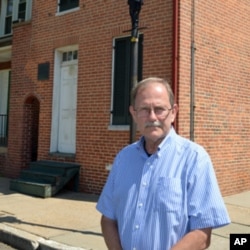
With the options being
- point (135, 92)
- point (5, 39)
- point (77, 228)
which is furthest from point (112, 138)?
point (135, 92)

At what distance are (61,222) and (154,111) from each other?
16.8 feet

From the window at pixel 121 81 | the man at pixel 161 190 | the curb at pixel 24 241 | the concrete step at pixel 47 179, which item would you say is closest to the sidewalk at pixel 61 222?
the curb at pixel 24 241

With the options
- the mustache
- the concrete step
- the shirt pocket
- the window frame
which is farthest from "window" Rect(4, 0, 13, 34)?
the shirt pocket

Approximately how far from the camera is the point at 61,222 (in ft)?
22.7

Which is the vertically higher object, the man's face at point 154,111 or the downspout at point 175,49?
the downspout at point 175,49

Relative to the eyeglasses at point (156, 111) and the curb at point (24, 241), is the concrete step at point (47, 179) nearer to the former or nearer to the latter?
the curb at point (24, 241)

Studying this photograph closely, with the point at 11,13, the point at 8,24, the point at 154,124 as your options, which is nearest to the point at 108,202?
the point at 154,124

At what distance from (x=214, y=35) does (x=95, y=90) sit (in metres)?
3.10

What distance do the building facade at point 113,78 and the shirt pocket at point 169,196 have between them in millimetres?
6028

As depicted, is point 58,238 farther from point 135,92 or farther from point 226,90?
point 226,90

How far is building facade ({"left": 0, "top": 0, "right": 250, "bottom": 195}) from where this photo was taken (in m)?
8.54

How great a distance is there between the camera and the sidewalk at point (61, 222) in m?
5.75

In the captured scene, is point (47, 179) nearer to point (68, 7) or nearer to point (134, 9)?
point (68, 7)

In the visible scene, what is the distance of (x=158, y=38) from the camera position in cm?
858
